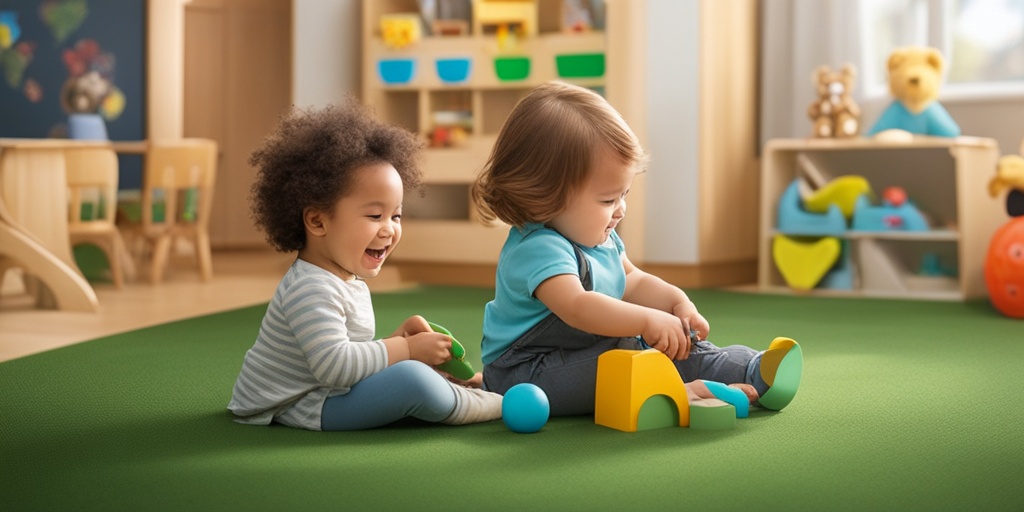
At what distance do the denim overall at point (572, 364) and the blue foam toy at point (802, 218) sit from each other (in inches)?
88.5

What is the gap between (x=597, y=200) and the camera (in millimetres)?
1804

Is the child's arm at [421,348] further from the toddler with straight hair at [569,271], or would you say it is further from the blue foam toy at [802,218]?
the blue foam toy at [802,218]

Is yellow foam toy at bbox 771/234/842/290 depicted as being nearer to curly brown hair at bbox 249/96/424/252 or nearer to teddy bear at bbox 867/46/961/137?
teddy bear at bbox 867/46/961/137

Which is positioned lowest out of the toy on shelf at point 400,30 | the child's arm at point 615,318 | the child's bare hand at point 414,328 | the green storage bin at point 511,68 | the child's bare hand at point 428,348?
the child's bare hand at point 428,348

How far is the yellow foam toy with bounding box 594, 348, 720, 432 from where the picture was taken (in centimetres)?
167

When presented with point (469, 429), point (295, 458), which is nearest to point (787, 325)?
point (469, 429)

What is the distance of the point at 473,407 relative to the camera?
5.73ft

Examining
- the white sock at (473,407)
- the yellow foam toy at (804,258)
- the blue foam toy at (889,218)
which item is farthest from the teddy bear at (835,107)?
the white sock at (473,407)

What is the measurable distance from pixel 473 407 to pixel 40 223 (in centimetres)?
244

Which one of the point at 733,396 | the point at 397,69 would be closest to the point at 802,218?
the point at 397,69

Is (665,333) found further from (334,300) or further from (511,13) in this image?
(511,13)

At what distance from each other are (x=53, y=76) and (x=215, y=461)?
5172 millimetres

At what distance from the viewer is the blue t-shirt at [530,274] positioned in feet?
5.81

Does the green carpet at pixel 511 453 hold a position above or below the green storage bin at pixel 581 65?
below
